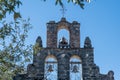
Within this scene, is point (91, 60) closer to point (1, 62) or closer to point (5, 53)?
point (5, 53)

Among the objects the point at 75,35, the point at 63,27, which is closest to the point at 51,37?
the point at 63,27

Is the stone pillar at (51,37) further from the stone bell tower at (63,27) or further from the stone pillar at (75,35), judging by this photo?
the stone pillar at (75,35)

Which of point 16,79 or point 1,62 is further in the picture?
point 16,79

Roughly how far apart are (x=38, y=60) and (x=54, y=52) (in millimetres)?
933

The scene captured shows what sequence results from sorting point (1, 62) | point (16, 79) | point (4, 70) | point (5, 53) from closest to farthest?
1. point (1, 62)
2. point (4, 70)
3. point (5, 53)
4. point (16, 79)

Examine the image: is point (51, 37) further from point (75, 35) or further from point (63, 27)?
point (75, 35)

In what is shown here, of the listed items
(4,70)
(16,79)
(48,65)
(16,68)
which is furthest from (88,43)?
(4,70)

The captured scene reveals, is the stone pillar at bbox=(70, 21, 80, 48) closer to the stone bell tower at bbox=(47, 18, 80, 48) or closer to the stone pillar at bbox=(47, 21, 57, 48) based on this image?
the stone bell tower at bbox=(47, 18, 80, 48)

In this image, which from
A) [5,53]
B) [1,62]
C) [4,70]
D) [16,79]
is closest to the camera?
[1,62]

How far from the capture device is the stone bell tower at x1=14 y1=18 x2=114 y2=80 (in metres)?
18.3

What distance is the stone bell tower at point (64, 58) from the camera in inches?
720

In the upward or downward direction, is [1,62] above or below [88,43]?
below

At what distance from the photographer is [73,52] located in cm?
1864

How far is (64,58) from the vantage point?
18547 millimetres
